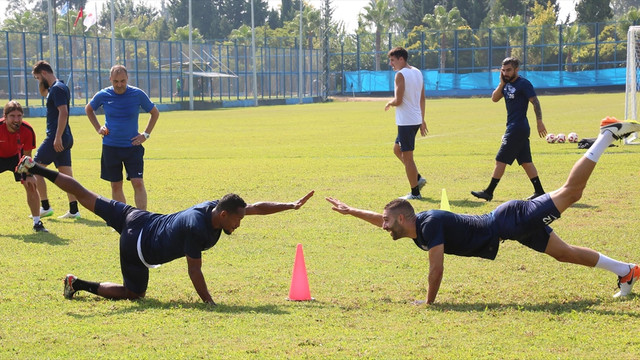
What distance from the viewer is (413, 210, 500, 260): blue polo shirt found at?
7.05 meters

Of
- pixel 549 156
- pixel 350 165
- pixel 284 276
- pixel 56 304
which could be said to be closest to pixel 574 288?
pixel 284 276

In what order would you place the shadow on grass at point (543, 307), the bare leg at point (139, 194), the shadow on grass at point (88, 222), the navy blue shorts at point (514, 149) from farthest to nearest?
the navy blue shorts at point (514, 149) → the shadow on grass at point (88, 222) → the bare leg at point (139, 194) → the shadow on grass at point (543, 307)

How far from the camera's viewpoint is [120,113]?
11.4 meters

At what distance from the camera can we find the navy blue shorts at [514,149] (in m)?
13.1

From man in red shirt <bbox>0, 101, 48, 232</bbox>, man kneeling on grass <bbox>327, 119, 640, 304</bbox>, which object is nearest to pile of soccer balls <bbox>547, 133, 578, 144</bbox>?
man in red shirt <bbox>0, 101, 48, 232</bbox>

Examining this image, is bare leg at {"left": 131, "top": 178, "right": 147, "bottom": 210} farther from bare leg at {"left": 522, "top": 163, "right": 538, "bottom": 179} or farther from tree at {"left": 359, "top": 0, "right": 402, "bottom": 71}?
tree at {"left": 359, "top": 0, "right": 402, "bottom": 71}

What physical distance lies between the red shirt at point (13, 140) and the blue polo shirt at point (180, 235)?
4.97 metres

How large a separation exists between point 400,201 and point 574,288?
1911 millimetres

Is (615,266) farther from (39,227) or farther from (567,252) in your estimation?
(39,227)

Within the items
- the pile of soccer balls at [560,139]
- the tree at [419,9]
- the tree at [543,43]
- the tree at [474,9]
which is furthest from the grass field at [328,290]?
the tree at [419,9]

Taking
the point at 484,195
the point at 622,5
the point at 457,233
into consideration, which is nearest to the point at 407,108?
the point at 484,195

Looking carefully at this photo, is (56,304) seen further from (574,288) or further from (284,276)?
(574,288)

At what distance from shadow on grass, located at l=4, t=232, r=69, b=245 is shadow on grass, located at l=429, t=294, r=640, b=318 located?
5.54 m

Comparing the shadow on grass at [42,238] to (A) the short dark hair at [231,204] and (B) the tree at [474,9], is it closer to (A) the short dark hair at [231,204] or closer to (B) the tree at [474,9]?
(A) the short dark hair at [231,204]
